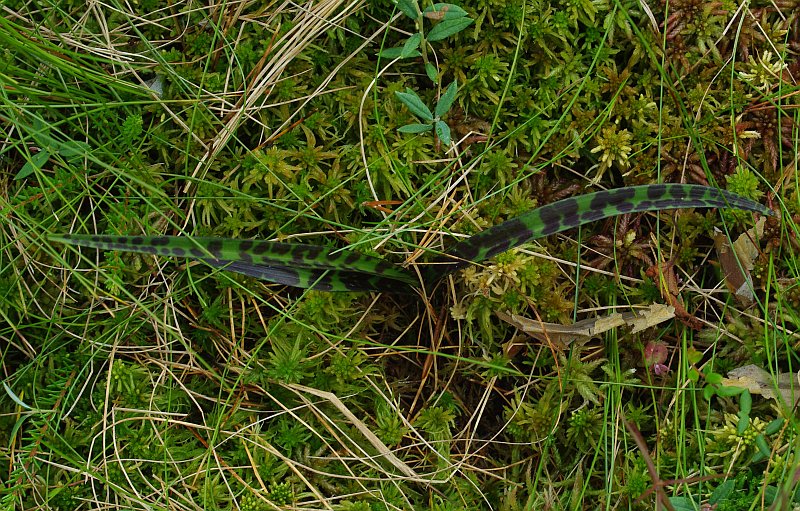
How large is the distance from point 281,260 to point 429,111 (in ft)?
2.38

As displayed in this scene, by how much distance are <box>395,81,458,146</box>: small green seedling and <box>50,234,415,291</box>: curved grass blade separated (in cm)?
47

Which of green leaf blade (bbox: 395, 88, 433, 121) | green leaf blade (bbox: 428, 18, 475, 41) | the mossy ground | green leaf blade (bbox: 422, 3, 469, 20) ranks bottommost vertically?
the mossy ground

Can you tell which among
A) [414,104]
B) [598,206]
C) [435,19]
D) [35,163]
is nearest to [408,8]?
[435,19]

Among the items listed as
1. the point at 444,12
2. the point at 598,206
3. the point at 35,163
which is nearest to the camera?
the point at 598,206

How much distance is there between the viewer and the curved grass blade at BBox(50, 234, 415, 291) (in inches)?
72.2

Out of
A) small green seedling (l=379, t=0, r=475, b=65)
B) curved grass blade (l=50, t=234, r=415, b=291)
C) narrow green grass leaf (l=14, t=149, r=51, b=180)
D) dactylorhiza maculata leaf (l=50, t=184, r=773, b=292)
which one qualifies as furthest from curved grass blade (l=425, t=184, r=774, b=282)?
narrow green grass leaf (l=14, t=149, r=51, b=180)

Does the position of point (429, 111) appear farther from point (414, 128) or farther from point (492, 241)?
point (492, 241)

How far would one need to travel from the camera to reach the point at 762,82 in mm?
2398

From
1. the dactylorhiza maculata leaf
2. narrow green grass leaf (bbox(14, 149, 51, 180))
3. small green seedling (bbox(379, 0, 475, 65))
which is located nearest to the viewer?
the dactylorhiza maculata leaf

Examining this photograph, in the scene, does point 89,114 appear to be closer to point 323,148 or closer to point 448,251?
point 323,148

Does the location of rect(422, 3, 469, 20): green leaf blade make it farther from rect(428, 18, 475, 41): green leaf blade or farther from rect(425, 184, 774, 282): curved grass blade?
rect(425, 184, 774, 282): curved grass blade

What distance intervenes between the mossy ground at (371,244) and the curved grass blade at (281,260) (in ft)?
0.46

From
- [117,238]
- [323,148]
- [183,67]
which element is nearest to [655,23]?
[323,148]

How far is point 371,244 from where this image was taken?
231cm
